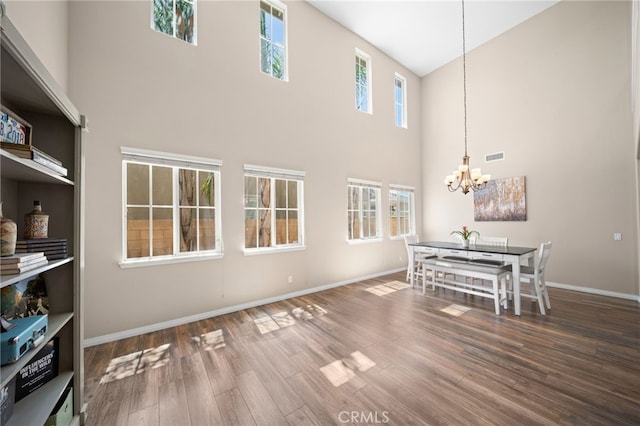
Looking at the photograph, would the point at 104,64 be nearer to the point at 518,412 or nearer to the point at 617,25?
the point at 518,412

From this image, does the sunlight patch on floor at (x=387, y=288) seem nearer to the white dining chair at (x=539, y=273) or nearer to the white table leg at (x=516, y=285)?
the white table leg at (x=516, y=285)

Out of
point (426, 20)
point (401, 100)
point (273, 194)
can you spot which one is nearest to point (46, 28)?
point (273, 194)

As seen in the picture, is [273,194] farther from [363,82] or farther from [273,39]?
[363,82]

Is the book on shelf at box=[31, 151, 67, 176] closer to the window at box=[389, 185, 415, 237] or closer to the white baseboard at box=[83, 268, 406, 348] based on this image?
the white baseboard at box=[83, 268, 406, 348]

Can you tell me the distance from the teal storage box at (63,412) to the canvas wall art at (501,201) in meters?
6.70

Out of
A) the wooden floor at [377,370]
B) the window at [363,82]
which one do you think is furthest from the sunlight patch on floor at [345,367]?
the window at [363,82]

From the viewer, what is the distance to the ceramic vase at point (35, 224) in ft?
4.39

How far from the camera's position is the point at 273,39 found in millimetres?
4230

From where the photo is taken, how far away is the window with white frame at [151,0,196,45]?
3236 mm

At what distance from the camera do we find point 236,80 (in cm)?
371

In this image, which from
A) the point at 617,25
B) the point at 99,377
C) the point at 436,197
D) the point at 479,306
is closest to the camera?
the point at 99,377

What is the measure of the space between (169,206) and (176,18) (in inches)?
103

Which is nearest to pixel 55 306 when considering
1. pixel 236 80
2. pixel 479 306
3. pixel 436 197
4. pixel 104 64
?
pixel 104 64

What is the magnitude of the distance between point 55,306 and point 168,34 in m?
3.48
